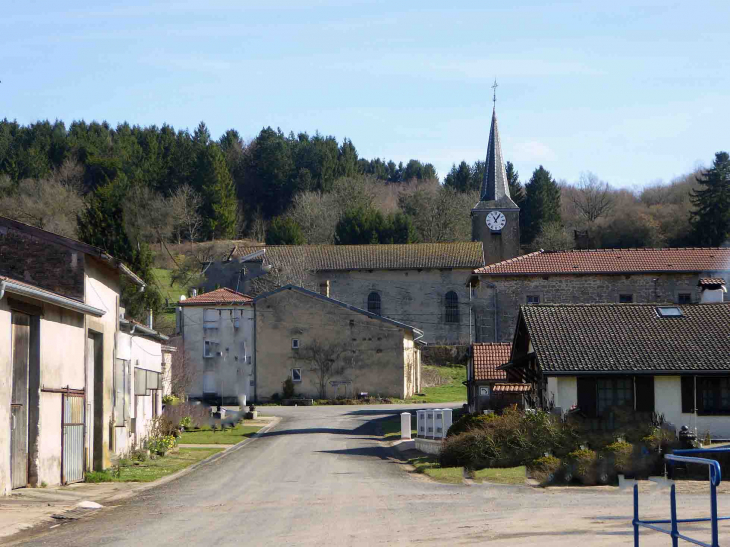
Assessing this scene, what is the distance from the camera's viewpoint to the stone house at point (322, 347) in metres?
53.5

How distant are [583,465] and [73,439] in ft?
36.2

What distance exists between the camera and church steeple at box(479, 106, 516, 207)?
75875 millimetres

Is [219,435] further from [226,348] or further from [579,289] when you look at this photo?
[579,289]

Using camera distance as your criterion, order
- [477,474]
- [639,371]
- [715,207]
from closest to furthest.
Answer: [477,474] → [639,371] → [715,207]

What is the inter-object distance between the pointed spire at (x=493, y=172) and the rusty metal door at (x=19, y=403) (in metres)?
61.5

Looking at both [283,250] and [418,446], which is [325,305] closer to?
[283,250]

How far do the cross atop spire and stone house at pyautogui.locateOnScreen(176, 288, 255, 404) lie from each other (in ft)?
95.0

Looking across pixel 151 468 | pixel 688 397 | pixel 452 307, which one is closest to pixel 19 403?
pixel 151 468

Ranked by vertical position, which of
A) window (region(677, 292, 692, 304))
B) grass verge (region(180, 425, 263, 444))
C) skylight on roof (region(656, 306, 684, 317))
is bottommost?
grass verge (region(180, 425, 263, 444))

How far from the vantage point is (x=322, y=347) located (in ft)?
176

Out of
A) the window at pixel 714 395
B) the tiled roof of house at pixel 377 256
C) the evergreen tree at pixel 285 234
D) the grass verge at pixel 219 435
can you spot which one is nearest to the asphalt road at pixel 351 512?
the window at pixel 714 395

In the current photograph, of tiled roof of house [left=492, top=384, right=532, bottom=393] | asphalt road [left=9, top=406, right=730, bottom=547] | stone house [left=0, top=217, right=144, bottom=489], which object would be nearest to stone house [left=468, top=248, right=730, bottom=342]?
tiled roof of house [left=492, top=384, right=532, bottom=393]

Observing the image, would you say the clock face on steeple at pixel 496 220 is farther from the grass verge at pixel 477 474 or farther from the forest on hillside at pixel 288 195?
the grass verge at pixel 477 474

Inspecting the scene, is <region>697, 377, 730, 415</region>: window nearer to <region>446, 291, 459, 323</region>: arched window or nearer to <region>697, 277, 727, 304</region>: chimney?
<region>697, 277, 727, 304</region>: chimney
